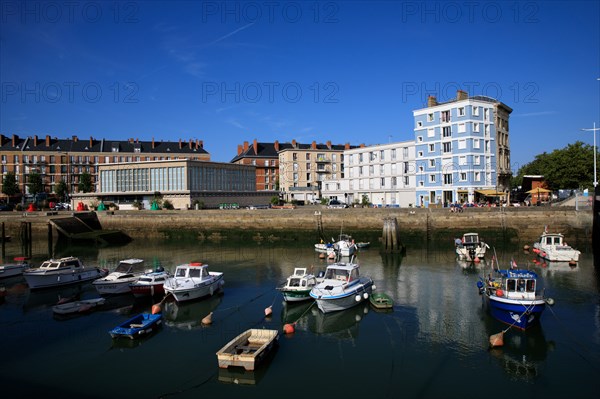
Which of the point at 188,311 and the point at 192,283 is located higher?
the point at 192,283

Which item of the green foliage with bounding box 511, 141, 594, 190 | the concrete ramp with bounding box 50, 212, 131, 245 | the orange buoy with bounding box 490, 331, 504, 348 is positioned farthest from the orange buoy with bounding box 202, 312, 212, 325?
the green foliage with bounding box 511, 141, 594, 190

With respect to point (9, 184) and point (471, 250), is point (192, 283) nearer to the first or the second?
point (471, 250)

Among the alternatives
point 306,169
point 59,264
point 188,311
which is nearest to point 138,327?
point 188,311

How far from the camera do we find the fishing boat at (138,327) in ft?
65.2

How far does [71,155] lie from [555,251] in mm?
115279

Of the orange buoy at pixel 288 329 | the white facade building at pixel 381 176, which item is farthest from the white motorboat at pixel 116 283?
Answer: the white facade building at pixel 381 176

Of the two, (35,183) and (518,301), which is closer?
(518,301)

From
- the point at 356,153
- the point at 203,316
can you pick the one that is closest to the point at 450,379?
the point at 203,316

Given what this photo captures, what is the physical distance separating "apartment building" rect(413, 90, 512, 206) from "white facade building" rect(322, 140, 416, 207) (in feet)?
13.3

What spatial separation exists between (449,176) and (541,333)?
49466mm

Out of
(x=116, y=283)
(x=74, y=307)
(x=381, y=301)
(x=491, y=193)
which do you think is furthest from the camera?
(x=491, y=193)

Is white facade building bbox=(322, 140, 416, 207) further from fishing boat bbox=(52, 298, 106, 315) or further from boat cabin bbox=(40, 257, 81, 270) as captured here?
fishing boat bbox=(52, 298, 106, 315)

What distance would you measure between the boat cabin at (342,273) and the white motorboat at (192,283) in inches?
307

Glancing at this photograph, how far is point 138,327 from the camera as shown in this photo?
20203mm
